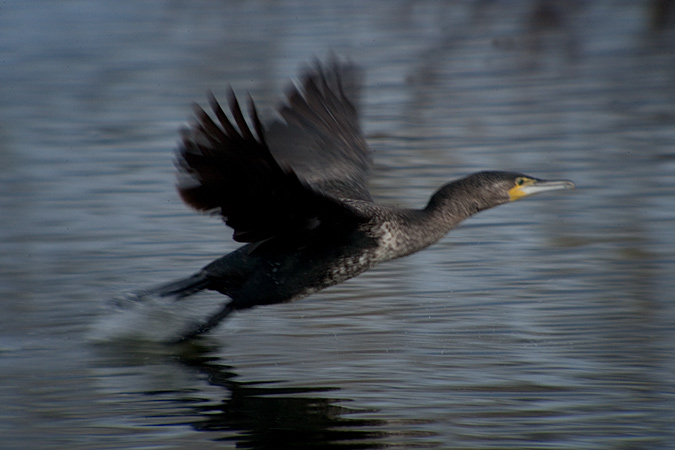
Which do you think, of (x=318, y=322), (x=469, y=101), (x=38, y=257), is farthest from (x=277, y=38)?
(x=318, y=322)

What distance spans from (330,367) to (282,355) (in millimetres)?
312

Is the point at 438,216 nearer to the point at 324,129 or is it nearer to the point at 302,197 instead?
the point at 302,197

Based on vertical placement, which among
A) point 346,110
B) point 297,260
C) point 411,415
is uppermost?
point 346,110

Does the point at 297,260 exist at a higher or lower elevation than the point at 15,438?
higher

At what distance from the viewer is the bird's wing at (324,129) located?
6.96 m

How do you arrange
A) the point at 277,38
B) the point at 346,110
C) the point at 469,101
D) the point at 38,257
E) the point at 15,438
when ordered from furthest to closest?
the point at 277,38, the point at 469,101, the point at 38,257, the point at 346,110, the point at 15,438

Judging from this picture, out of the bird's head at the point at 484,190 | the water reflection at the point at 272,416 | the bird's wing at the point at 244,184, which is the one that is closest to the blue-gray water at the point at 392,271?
the water reflection at the point at 272,416

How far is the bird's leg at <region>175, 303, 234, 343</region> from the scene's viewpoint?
635 cm

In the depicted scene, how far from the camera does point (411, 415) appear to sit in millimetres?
5367

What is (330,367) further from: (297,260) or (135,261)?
(135,261)

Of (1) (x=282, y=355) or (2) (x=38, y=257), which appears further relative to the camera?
(2) (x=38, y=257)

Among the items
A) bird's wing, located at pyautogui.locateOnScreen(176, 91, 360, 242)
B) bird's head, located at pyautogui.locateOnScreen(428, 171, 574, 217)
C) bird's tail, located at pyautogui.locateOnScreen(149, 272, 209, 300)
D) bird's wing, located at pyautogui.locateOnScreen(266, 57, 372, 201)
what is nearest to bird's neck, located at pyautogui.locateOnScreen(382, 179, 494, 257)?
bird's head, located at pyautogui.locateOnScreen(428, 171, 574, 217)

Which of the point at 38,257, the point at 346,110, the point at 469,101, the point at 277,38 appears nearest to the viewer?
the point at 346,110

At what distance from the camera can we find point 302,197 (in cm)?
552
